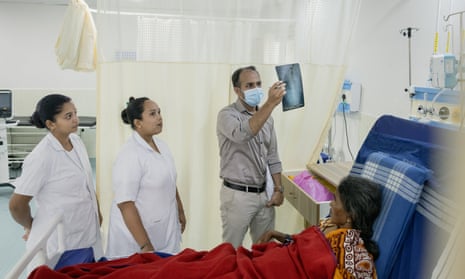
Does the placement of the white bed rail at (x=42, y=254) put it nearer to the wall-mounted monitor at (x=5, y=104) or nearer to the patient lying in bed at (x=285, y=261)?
the patient lying in bed at (x=285, y=261)

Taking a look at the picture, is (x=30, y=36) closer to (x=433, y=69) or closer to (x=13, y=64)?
(x=13, y=64)

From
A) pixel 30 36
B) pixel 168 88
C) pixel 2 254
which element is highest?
pixel 30 36

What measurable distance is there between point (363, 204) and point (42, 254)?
1.30 meters

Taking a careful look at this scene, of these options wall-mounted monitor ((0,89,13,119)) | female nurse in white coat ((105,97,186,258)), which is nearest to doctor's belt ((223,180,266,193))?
female nurse in white coat ((105,97,186,258))

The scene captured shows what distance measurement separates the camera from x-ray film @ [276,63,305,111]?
2.49 m

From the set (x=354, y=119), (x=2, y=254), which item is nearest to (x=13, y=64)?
(x=2, y=254)

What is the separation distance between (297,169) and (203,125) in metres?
0.81

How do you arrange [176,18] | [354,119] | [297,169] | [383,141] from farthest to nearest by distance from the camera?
1. [354,119]
2. [297,169]
3. [176,18]
4. [383,141]

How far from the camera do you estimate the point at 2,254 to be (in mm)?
2832

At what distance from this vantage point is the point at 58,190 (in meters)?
1.79

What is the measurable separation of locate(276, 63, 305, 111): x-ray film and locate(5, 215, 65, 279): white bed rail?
5.22 ft

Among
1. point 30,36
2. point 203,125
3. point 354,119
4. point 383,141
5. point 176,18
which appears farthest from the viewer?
point 30,36

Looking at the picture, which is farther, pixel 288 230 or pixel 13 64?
pixel 13 64

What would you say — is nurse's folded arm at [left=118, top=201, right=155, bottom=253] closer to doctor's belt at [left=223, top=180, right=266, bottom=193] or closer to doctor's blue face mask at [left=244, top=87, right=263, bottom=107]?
doctor's belt at [left=223, top=180, right=266, bottom=193]
